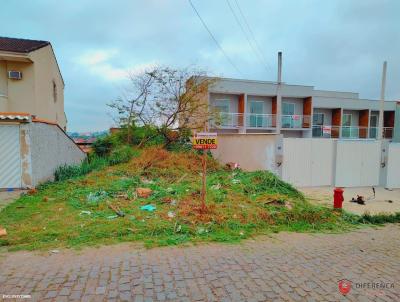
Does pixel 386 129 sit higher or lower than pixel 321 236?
higher

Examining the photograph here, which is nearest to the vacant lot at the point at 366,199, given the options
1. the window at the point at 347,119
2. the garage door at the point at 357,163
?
the garage door at the point at 357,163

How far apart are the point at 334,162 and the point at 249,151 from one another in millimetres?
4054

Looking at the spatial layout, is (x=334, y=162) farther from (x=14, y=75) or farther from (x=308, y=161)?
(x=14, y=75)

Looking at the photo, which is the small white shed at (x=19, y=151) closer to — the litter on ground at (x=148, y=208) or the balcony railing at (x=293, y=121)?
the litter on ground at (x=148, y=208)

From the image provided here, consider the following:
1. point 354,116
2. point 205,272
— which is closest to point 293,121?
point 354,116

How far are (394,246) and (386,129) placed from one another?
26.1 metres

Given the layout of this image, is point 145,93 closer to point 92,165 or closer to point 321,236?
point 92,165

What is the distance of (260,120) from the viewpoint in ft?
72.4

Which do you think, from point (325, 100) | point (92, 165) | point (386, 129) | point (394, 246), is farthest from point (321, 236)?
point (386, 129)

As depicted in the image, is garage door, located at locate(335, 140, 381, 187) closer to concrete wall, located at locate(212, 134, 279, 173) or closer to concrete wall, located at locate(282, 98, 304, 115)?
concrete wall, located at locate(212, 134, 279, 173)

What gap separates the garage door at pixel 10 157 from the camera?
7.84 metres

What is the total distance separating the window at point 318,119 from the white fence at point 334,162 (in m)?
13.7

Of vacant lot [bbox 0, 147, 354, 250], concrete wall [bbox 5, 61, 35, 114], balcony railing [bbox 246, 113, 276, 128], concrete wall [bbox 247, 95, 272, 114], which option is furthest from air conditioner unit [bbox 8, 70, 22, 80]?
concrete wall [bbox 247, 95, 272, 114]

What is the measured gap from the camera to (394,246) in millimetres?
5008
